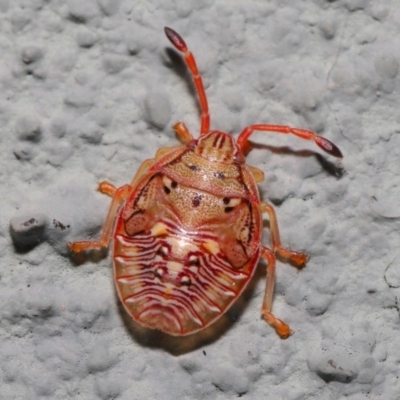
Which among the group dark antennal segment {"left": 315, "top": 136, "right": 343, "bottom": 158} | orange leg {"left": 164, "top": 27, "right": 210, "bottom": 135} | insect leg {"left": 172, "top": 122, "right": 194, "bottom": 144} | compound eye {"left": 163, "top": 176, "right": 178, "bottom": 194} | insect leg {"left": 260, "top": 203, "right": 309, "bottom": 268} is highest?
orange leg {"left": 164, "top": 27, "right": 210, "bottom": 135}

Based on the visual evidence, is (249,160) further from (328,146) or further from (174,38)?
(174,38)

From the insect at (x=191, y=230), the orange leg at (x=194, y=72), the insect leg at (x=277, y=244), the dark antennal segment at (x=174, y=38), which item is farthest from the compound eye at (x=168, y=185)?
the dark antennal segment at (x=174, y=38)

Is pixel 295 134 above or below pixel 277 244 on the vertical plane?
above

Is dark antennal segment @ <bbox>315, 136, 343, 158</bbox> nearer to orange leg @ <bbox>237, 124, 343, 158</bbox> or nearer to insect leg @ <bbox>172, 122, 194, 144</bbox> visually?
orange leg @ <bbox>237, 124, 343, 158</bbox>

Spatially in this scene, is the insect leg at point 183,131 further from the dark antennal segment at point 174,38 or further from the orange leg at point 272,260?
the orange leg at point 272,260

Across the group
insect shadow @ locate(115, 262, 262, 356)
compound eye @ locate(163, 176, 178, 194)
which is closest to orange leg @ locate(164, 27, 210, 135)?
compound eye @ locate(163, 176, 178, 194)

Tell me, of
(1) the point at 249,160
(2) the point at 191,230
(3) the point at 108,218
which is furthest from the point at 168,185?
(1) the point at 249,160
